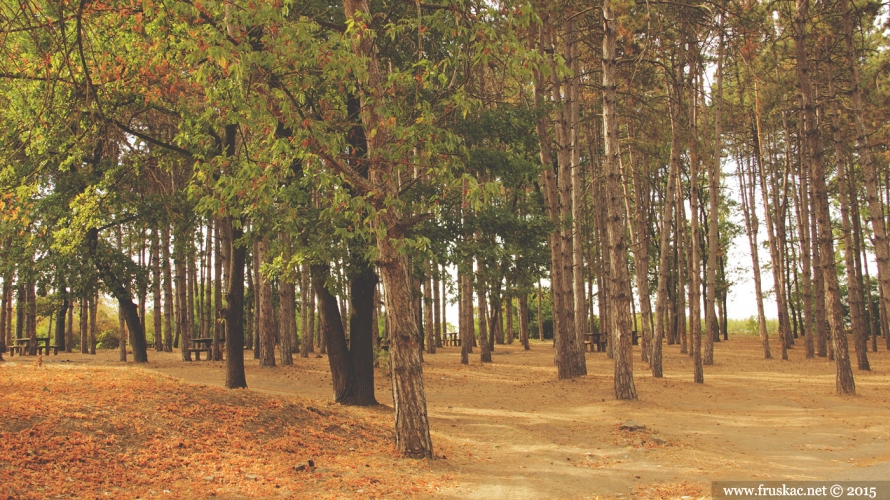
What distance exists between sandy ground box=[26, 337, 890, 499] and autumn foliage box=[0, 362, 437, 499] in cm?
120

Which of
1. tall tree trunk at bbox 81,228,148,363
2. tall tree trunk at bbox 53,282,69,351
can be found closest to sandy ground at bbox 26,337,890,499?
tall tree trunk at bbox 81,228,148,363

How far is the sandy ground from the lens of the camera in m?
7.42

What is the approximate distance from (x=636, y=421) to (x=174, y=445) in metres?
7.62

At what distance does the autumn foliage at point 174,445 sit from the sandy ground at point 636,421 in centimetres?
120

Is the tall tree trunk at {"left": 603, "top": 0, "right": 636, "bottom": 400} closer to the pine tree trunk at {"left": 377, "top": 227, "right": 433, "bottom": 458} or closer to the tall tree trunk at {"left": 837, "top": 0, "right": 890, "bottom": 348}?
the pine tree trunk at {"left": 377, "top": 227, "right": 433, "bottom": 458}

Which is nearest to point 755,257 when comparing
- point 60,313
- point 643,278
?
point 643,278

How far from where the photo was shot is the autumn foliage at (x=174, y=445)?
6.21 m

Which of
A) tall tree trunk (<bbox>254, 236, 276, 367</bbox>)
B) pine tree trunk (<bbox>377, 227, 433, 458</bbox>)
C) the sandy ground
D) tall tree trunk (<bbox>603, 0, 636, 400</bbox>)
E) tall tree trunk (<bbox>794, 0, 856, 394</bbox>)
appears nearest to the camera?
the sandy ground

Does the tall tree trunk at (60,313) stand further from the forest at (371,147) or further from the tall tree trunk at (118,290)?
the tall tree trunk at (118,290)

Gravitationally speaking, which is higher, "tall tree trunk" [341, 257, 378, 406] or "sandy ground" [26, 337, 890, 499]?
"tall tree trunk" [341, 257, 378, 406]

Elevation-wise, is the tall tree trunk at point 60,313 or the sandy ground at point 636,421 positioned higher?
the tall tree trunk at point 60,313

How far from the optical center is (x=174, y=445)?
745cm

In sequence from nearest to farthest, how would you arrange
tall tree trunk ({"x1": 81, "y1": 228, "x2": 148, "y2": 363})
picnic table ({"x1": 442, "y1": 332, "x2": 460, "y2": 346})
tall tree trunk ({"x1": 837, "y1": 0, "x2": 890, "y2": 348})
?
tall tree trunk ({"x1": 837, "y1": 0, "x2": 890, "y2": 348}) < tall tree trunk ({"x1": 81, "y1": 228, "x2": 148, "y2": 363}) < picnic table ({"x1": 442, "y1": 332, "x2": 460, "y2": 346})

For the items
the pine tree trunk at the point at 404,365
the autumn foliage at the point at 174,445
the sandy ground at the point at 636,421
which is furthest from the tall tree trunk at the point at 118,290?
the pine tree trunk at the point at 404,365
